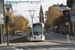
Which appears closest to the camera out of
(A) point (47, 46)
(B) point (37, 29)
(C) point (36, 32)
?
(A) point (47, 46)

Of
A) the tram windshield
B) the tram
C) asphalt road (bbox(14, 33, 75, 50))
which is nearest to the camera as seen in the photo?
asphalt road (bbox(14, 33, 75, 50))

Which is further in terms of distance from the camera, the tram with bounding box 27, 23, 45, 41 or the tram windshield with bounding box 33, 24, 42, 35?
the tram windshield with bounding box 33, 24, 42, 35

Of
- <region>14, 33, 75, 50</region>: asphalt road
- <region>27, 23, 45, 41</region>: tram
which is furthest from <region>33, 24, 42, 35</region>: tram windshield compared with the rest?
<region>14, 33, 75, 50</region>: asphalt road

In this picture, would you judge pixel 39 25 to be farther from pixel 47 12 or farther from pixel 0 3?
pixel 47 12

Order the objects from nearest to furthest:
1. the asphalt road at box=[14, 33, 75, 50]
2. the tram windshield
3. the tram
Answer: the asphalt road at box=[14, 33, 75, 50] → the tram → the tram windshield

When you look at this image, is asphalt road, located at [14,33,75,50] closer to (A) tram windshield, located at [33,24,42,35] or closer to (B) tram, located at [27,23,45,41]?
(B) tram, located at [27,23,45,41]

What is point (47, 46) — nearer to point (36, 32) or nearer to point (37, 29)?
point (36, 32)

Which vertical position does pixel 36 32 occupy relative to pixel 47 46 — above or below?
above

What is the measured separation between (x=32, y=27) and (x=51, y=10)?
231 feet

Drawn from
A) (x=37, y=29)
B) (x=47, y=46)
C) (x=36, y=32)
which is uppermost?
(x=37, y=29)

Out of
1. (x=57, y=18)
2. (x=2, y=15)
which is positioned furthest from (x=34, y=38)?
(x=57, y=18)

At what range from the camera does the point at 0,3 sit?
2416 centimetres

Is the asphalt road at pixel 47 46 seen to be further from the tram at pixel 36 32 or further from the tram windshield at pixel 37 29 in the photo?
the tram windshield at pixel 37 29

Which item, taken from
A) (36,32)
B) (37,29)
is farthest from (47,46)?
(37,29)
